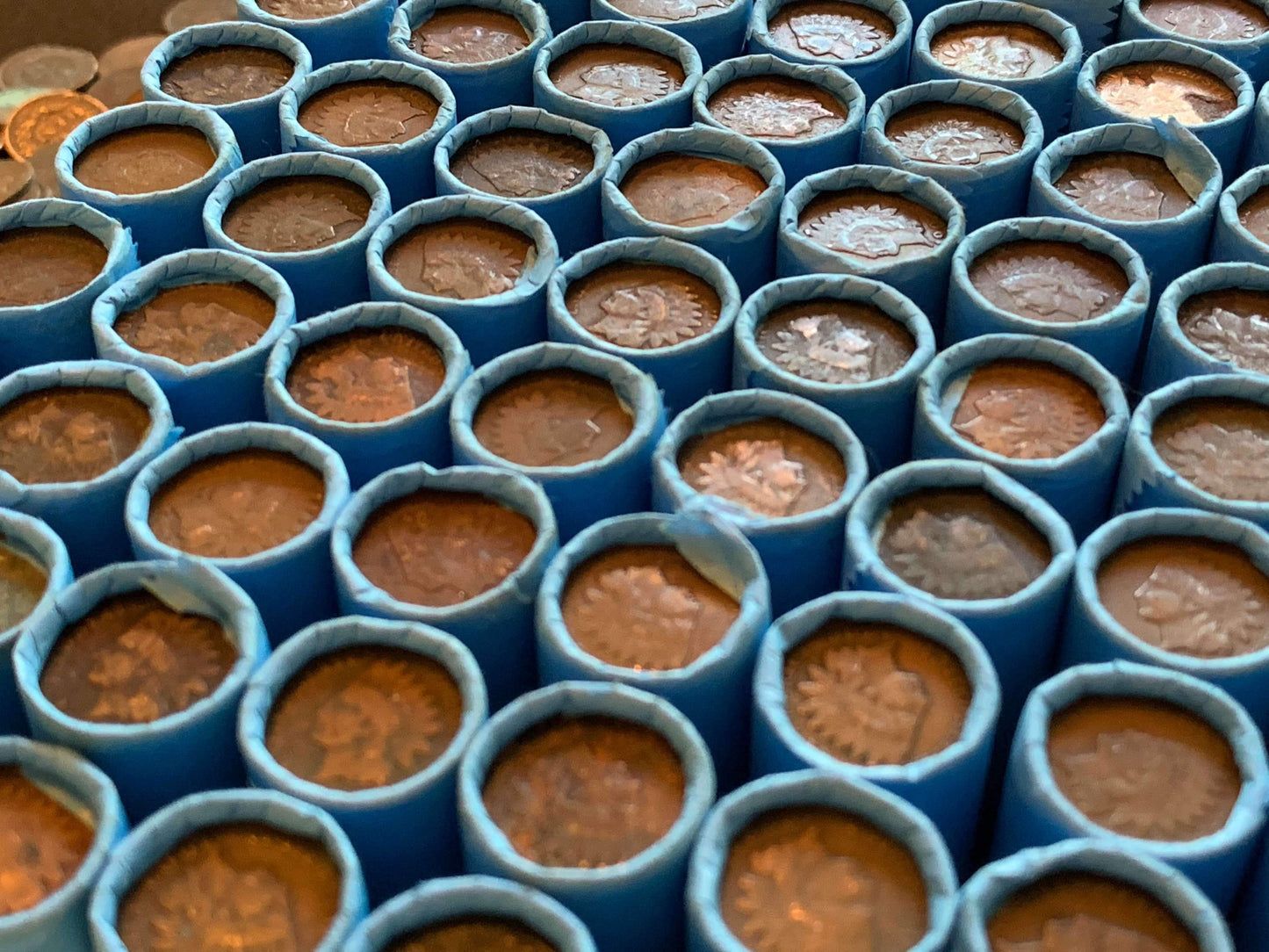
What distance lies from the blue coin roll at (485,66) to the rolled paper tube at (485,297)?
29 centimetres

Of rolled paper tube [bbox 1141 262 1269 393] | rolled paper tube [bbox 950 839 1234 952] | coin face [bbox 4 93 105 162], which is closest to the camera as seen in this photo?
rolled paper tube [bbox 950 839 1234 952]

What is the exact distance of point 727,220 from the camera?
1605 millimetres

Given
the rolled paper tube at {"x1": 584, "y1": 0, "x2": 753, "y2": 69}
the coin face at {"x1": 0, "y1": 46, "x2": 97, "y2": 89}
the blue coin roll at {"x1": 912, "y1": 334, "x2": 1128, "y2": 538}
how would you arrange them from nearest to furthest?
1. the blue coin roll at {"x1": 912, "y1": 334, "x2": 1128, "y2": 538}
2. the rolled paper tube at {"x1": 584, "y1": 0, "x2": 753, "y2": 69}
3. the coin face at {"x1": 0, "y1": 46, "x2": 97, "y2": 89}

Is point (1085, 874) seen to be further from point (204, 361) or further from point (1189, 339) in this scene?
point (204, 361)

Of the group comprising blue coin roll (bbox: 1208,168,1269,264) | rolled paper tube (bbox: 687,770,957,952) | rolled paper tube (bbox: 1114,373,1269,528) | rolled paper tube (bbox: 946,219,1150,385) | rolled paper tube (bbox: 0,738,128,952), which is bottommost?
rolled paper tube (bbox: 0,738,128,952)

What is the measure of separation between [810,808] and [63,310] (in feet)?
3.43

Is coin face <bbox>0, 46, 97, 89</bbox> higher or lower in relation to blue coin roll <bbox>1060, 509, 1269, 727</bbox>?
lower

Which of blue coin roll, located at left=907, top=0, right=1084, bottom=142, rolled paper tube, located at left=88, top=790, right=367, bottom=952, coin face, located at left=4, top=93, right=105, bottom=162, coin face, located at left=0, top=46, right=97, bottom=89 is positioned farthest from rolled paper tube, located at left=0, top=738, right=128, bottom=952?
coin face, located at left=0, top=46, right=97, bottom=89

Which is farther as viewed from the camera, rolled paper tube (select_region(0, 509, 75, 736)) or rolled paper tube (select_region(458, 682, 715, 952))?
rolled paper tube (select_region(0, 509, 75, 736))

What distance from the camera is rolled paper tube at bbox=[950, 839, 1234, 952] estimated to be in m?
0.97

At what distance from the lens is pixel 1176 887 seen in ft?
3.21

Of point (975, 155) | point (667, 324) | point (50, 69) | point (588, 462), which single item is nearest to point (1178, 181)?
point (975, 155)

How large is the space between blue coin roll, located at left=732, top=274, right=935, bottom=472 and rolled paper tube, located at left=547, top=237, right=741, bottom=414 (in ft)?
0.09

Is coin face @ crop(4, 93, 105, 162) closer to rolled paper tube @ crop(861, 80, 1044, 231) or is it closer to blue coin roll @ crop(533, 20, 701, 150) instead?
blue coin roll @ crop(533, 20, 701, 150)
